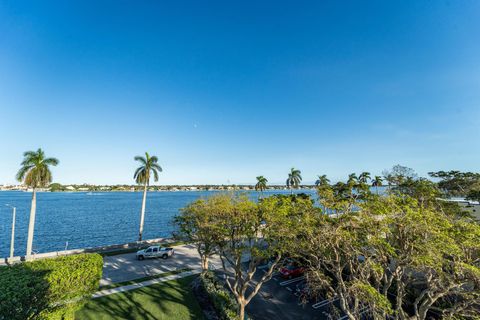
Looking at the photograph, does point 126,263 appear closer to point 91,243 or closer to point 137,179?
point 137,179

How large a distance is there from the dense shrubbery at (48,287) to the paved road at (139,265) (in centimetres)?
751

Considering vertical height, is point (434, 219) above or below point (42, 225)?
above

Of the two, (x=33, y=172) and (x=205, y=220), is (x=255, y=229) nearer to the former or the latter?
(x=205, y=220)

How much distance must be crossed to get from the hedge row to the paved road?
6376mm

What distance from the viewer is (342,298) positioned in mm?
10469

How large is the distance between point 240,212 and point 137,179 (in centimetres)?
2636

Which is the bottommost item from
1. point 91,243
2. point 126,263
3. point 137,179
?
point 91,243

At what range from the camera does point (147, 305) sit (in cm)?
1706

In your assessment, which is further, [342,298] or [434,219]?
[342,298]

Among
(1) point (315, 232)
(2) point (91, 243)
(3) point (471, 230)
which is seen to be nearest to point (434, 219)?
(3) point (471, 230)

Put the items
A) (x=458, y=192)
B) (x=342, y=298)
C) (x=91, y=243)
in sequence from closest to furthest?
1. (x=342, y=298)
2. (x=91, y=243)
3. (x=458, y=192)

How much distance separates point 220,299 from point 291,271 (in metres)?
8.89

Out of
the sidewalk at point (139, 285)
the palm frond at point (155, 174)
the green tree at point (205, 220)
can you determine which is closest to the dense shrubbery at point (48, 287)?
the sidewalk at point (139, 285)

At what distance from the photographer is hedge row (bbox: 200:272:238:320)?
51.2 feet
